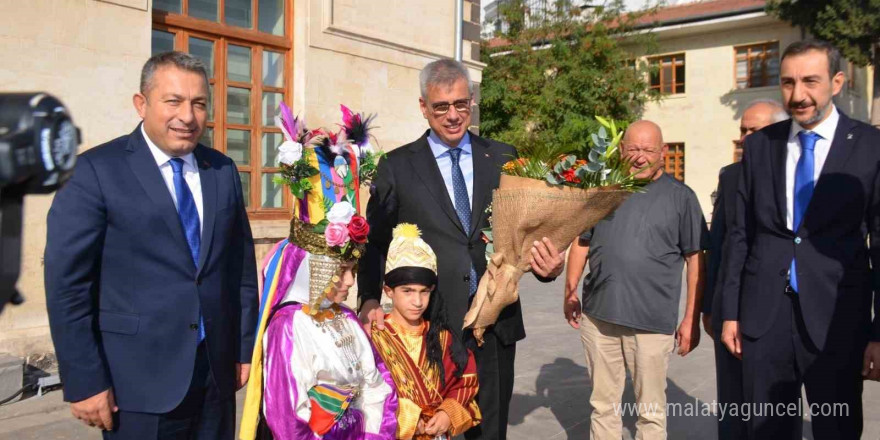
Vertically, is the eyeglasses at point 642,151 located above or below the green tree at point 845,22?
below

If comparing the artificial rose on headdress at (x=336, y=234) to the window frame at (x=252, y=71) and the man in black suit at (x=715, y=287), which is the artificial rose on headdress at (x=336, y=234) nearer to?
the man in black suit at (x=715, y=287)

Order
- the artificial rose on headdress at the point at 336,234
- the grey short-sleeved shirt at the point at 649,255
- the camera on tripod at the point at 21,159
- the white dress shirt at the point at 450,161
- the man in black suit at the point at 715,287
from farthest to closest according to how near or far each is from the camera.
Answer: the grey short-sleeved shirt at the point at 649,255 → the man in black suit at the point at 715,287 → the white dress shirt at the point at 450,161 → the artificial rose on headdress at the point at 336,234 → the camera on tripod at the point at 21,159

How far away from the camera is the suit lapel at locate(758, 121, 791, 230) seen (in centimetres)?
312

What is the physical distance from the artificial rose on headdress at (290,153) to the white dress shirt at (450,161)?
2.46 ft

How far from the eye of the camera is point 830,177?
3.01m

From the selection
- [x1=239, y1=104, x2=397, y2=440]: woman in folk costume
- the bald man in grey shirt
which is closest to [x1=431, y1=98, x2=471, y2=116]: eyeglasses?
[x1=239, y1=104, x2=397, y2=440]: woman in folk costume

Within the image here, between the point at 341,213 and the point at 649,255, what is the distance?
205cm

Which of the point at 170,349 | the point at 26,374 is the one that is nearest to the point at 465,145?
the point at 170,349

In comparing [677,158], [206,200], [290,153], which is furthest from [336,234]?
[677,158]

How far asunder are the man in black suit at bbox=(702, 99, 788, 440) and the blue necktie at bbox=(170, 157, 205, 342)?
2.69 meters

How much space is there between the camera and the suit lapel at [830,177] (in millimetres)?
2990

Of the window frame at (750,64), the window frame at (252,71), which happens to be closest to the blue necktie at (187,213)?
the window frame at (252,71)

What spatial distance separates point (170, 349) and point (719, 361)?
10.5 ft

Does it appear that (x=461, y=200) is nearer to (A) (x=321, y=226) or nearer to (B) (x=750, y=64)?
(A) (x=321, y=226)
